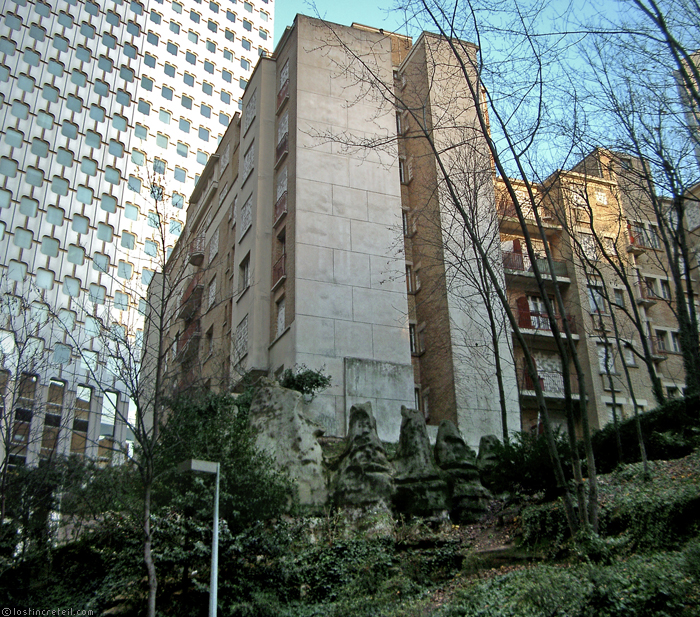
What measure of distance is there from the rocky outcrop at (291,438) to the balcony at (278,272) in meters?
7.72

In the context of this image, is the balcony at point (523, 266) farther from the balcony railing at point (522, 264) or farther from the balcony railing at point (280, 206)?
the balcony railing at point (280, 206)

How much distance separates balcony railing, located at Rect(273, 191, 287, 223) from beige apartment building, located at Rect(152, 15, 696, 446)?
17 centimetres

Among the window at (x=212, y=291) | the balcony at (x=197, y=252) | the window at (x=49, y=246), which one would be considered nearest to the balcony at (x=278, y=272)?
the window at (x=212, y=291)

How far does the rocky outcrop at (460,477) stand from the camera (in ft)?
55.6

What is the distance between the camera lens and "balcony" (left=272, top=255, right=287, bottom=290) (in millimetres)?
26492

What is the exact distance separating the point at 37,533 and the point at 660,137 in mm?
17277

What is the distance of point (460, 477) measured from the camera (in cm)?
1755

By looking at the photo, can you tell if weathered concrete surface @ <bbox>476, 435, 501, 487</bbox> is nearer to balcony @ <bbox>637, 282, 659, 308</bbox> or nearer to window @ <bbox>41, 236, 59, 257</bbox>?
balcony @ <bbox>637, 282, 659, 308</bbox>

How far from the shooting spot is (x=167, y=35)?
75.5 metres

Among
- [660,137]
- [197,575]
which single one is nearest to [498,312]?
[660,137]

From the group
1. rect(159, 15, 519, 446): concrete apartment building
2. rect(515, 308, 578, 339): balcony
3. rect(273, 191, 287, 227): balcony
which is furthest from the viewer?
rect(515, 308, 578, 339): balcony

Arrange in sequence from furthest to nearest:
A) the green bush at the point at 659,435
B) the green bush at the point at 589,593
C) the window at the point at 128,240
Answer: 1. the window at the point at 128,240
2. the green bush at the point at 659,435
3. the green bush at the point at 589,593

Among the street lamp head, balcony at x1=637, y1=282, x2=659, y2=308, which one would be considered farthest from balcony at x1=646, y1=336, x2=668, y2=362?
the street lamp head

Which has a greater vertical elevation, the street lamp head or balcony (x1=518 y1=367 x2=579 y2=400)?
balcony (x1=518 y1=367 x2=579 y2=400)
